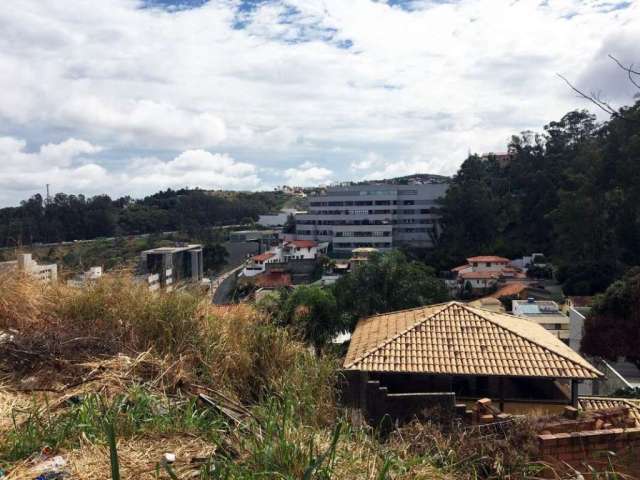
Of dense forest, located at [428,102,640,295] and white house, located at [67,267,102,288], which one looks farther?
dense forest, located at [428,102,640,295]

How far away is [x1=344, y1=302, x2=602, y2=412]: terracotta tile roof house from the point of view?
7.62m

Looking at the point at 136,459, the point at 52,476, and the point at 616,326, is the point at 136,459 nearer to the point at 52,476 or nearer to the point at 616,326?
the point at 52,476

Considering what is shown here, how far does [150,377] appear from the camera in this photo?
3754 millimetres

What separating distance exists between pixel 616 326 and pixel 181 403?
1317 cm

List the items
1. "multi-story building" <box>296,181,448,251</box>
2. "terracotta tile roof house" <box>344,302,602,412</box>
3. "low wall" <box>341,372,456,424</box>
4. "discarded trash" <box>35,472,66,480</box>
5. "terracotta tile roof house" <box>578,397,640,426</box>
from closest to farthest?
"discarded trash" <box>35,472,66,480</box> → "low wall" <box>341,372,456,424</box> → "terracotta tile roof house" <box>578,397,640,426</box> → "terracotta tile roof house" <box>344,302,602,412</box> → "multi-story building" <box>296,181,448,251</box>

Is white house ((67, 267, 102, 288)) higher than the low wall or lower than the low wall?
higher

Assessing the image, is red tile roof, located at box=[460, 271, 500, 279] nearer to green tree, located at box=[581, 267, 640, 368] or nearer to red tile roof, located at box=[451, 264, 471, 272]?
red tile roof, located at box=[451, 264, 471, 272]

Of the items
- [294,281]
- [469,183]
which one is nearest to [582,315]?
[294,281]

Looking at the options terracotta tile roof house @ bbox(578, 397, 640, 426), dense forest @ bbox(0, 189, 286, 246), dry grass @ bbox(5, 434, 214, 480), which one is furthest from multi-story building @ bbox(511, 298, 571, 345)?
dense forest @ bbox(0, 189, 286, 246)

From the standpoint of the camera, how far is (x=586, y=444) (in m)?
4.64

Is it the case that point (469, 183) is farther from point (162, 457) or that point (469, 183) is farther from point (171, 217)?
point (162, 457)

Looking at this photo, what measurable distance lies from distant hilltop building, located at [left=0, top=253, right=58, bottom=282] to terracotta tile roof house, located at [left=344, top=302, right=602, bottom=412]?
3.83 meters

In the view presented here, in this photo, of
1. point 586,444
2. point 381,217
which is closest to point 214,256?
point 381,217

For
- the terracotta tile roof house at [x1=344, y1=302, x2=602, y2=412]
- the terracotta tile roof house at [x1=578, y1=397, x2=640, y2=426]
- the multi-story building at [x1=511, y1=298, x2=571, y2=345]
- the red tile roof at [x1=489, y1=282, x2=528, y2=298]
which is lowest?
the red tile roof at [x1=489, y1=282, x2=528, y2=298]
